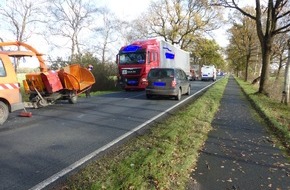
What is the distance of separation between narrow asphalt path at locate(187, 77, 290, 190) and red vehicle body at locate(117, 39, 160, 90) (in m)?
13.7

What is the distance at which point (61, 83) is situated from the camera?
1370 cm

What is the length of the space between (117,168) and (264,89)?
17493 millimetres

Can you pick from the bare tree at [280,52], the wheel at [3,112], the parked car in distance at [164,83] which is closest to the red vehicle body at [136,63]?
the parked car in distance at [164,83]

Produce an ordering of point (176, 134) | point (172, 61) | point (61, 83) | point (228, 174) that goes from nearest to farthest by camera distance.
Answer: point (228, 174) → point (176, 134) → point (61, 83) → point (172, 61)

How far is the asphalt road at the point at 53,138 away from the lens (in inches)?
194

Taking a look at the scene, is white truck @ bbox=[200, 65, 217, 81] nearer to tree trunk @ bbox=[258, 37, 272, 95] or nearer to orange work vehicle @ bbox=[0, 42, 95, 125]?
tree trunk @ bbox=[258, 37, 272, 95]

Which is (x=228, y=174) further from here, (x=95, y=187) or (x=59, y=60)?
(x=59, y=60)

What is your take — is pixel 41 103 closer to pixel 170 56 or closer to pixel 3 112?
pixel 3 112

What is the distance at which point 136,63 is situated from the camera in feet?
72.0

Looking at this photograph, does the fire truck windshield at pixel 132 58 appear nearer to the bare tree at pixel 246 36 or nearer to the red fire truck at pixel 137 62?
the red fire truck at pixel 137 62

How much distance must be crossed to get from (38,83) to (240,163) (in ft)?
32.2

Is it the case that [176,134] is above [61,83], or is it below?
below

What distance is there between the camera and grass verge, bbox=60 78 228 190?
173 inches

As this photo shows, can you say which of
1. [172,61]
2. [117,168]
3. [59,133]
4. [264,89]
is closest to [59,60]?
→ [172,61]
